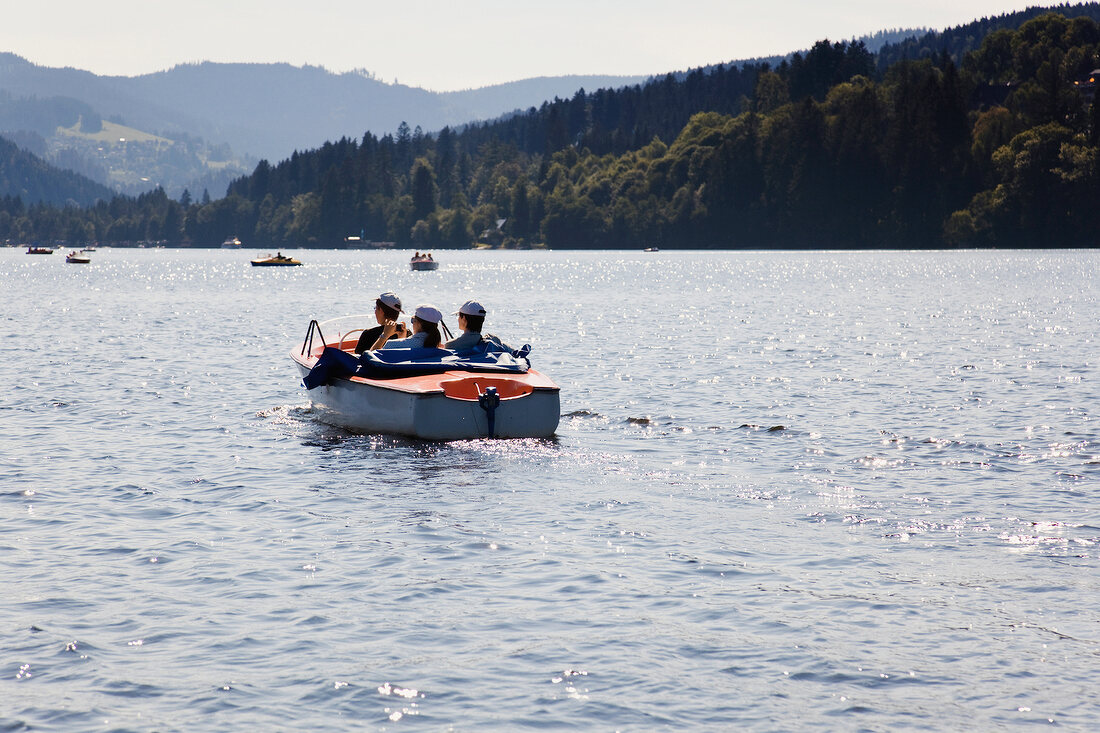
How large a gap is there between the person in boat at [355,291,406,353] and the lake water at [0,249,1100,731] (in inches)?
84.7

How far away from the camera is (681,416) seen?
1009 inches

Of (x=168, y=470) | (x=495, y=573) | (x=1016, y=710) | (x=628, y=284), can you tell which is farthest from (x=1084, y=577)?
(x=628, y=284)

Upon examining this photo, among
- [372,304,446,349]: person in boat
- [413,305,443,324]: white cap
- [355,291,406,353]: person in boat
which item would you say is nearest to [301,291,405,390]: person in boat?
[355,291,406,353]: person in boat

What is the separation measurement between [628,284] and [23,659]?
318 ft

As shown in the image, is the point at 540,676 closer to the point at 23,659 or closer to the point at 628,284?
the point at 23,659

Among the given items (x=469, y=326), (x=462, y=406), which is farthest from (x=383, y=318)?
(x=462, y=406)

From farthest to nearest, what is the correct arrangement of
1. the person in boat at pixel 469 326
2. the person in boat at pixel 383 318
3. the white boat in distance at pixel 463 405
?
1. the person in boat at pixel 383 318
2. the person in boat at pixel 469 326
3. the white boat in distance at pixel 463 405

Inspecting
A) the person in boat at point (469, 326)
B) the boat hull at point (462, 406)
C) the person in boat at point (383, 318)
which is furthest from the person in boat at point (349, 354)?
the person in boat at point (469, 326)

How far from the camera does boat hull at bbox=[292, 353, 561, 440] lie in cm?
1989

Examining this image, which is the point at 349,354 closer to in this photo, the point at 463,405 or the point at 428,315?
the point at 428,315

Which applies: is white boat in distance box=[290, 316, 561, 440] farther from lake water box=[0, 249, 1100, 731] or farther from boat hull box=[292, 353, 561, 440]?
lake water box=[0, 249, 1100, 731]

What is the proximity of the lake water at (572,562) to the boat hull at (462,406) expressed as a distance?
1.20 feet

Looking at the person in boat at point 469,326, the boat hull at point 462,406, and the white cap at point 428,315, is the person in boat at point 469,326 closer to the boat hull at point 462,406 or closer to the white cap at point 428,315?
the white cap at point 428,315

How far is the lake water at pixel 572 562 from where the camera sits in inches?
361
